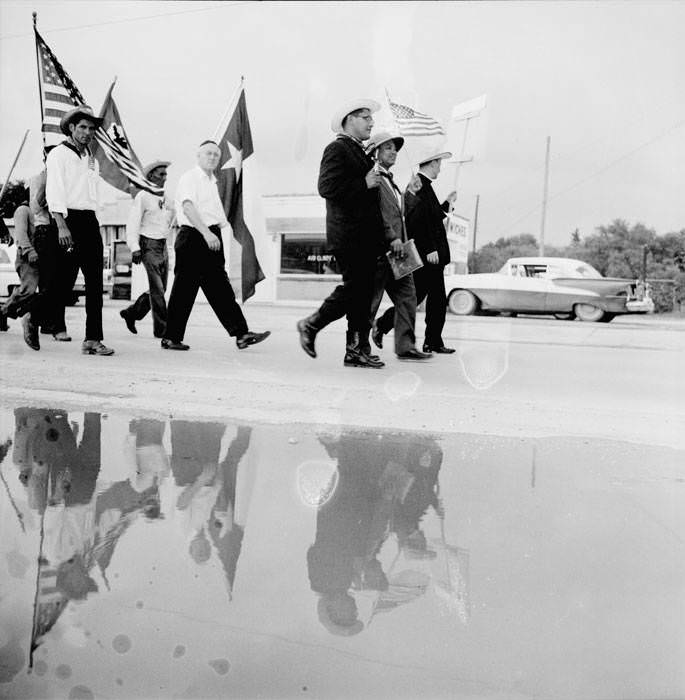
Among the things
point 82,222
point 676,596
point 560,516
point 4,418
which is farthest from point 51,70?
point 676,596

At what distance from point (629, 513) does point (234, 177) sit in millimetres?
4794

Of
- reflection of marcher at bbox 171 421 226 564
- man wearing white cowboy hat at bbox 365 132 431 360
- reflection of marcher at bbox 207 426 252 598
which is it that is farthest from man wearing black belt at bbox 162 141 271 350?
reflection of marcher at bbox 207 426 252 598

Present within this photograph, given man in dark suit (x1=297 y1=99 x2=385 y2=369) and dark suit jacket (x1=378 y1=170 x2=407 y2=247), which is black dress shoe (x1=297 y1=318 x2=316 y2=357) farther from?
dark suit jacket (x1=378 y1=170 x2=407 y2=247)

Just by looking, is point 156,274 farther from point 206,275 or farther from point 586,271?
point 586,271

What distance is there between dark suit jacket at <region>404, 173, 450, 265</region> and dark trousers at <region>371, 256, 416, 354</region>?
0.36 meters

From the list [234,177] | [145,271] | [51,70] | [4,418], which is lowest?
[4,418]

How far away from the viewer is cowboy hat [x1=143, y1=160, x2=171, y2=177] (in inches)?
292

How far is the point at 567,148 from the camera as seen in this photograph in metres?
4.39

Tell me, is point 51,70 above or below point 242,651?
above

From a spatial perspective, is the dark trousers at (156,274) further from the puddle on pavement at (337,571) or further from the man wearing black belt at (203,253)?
the puddle on pavement at (337,571)

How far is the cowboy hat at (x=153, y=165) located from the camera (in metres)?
7.42

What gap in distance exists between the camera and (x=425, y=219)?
672cm

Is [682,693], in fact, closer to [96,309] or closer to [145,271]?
[96,309]

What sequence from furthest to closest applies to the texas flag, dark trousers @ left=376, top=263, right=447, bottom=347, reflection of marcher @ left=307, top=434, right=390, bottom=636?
1. dark trousers @ left=376, top=263, right=447, bottom=347
2. the texas flag
3. reflection of marcher @ left=307, top=434, right=390, bottom=636
